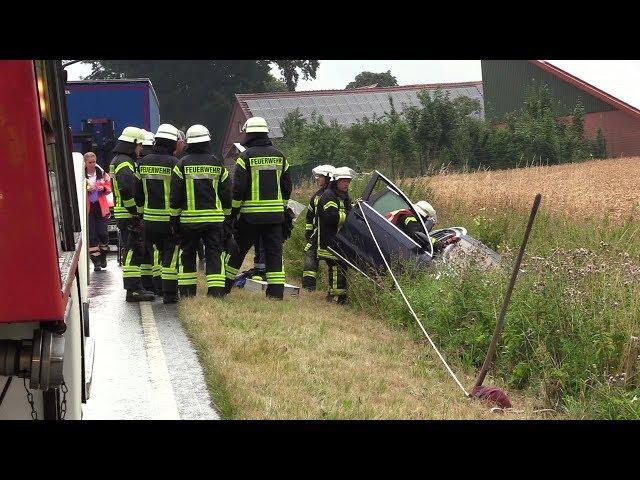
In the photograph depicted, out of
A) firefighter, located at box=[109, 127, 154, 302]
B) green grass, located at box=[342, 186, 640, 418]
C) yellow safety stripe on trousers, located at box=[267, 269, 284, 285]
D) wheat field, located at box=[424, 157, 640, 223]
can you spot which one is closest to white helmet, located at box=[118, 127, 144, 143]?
firefighter, located at box=[109, 127, 154, 302]

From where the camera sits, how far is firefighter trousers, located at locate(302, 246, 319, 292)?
13742mm

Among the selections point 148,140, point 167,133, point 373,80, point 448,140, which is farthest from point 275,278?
point 373,80

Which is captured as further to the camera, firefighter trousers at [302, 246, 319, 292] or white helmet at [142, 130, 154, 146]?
firefighter trousers at [302, 246, 319, 292]

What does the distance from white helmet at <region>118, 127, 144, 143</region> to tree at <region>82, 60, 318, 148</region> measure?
2099 inches

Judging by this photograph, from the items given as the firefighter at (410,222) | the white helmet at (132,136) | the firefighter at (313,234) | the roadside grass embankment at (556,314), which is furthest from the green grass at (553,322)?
the white helmet at (132,136)

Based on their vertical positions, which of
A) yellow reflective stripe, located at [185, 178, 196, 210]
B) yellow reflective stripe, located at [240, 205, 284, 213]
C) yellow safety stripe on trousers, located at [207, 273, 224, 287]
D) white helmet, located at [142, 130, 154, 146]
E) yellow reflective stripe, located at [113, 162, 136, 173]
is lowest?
yellow safety stripe on trousers, located at [207, 273, 224, 287]

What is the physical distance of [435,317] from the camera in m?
9.79

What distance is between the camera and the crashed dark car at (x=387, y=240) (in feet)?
37.6

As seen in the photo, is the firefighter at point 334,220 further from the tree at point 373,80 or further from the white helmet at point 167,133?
the tree at point 373,80

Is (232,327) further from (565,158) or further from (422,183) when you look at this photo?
(565,158)

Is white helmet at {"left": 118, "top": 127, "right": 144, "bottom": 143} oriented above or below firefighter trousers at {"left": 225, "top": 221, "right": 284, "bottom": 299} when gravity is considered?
above

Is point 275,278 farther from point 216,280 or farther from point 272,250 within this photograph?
point 216,280

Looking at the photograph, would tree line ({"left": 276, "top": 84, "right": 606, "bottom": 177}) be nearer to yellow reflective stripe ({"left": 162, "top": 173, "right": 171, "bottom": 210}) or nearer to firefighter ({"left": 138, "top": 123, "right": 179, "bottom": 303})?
firefighter ({"left": 138, "top": 123, "right": 179, "bottom": 303})

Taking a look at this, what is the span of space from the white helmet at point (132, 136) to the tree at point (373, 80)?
7512cm
